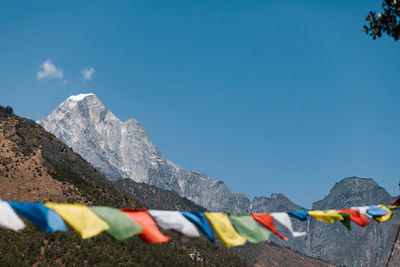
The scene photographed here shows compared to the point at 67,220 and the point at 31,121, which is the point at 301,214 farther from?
the point at 31,121

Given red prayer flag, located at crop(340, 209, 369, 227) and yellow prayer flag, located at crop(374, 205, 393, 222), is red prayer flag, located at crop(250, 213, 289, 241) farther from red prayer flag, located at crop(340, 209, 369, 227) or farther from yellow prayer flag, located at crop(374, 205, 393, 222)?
yellow prayer flag, located at crop(374, 205, 393, 222)

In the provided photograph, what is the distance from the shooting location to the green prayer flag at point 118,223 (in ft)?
18.5

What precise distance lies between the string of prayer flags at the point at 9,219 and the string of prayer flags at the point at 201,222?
2.62 metres

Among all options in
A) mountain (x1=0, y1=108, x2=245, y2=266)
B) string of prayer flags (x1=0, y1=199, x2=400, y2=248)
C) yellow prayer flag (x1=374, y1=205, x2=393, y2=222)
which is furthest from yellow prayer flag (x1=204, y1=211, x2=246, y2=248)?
mountain (x1=0, y1=108, x2=245, y2=266)

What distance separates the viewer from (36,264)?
4872cm

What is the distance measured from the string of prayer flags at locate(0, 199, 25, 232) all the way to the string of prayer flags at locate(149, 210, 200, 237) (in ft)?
6.59

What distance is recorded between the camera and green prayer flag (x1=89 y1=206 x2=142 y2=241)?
5641 mm

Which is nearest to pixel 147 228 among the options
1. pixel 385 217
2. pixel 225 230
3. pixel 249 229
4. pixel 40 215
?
pixel 225 230

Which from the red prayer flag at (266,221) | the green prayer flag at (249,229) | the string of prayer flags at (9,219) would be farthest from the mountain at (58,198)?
the green prayer flag at (249,229)

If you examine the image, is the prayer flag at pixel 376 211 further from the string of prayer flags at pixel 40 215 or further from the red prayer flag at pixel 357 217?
the string of prayer flags at pixel 40 215

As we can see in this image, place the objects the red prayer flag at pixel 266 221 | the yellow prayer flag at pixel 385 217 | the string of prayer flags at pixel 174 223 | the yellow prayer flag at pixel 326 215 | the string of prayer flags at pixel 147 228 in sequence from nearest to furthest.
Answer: the string of prayer flags at pixel 147 228 < the string of prayer flags at pixel 174 223 < the red prayer flag at pixel 266 221 < the yellow prayer flag at pixel 326 215 < the yellow prayer flag at pixel 385 217

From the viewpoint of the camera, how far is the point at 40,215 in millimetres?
5711

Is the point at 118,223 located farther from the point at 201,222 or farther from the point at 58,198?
the point at 58,198

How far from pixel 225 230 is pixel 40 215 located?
3.01 metres
